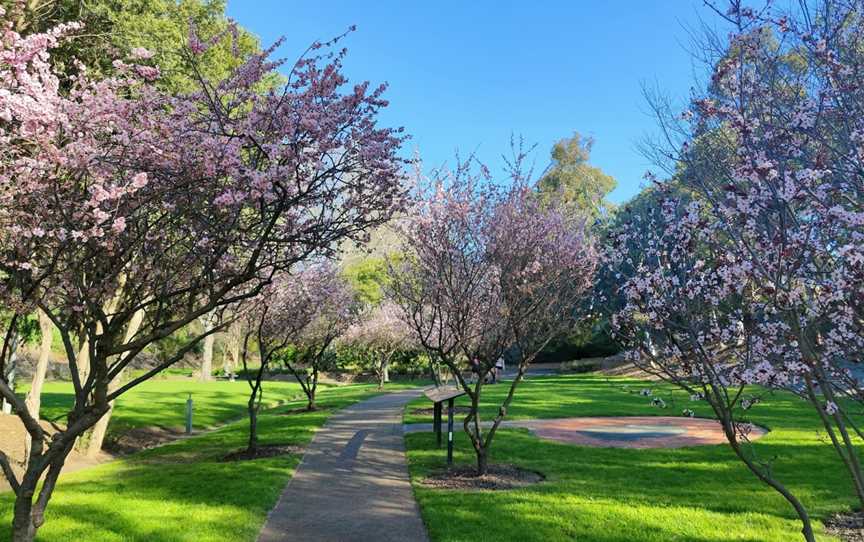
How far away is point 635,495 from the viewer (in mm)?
8719

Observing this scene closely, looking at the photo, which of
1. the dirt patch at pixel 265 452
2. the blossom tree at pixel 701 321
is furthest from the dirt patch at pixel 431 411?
the blossom tree at pixel 701 321

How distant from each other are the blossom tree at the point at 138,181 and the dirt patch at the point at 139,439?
38.1ft

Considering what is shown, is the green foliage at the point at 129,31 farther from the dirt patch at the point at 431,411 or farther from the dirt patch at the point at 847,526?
the dirt patch at the point at 431,411

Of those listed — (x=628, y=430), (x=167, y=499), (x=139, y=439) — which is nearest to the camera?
(x=167, y=499)

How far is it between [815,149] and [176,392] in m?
34.1

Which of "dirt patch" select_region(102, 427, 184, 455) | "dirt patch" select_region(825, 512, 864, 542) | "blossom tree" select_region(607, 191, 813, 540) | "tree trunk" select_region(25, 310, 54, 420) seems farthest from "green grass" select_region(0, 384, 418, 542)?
"dirt patch" select_region(825, 512, 864, 542)

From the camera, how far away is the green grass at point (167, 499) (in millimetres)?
7012

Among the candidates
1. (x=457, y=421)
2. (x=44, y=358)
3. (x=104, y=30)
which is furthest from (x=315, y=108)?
(x=457, y=421)

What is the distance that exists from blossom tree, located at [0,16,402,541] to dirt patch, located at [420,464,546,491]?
5269 millimetres

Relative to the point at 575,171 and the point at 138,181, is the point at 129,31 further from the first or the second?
the point at 575,171

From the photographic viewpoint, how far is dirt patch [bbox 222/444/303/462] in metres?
12.3

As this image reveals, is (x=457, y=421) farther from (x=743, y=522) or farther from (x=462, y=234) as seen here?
(x=743, y=522)

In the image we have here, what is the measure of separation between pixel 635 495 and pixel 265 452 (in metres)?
7.57

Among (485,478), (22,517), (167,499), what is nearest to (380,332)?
(485,478)
